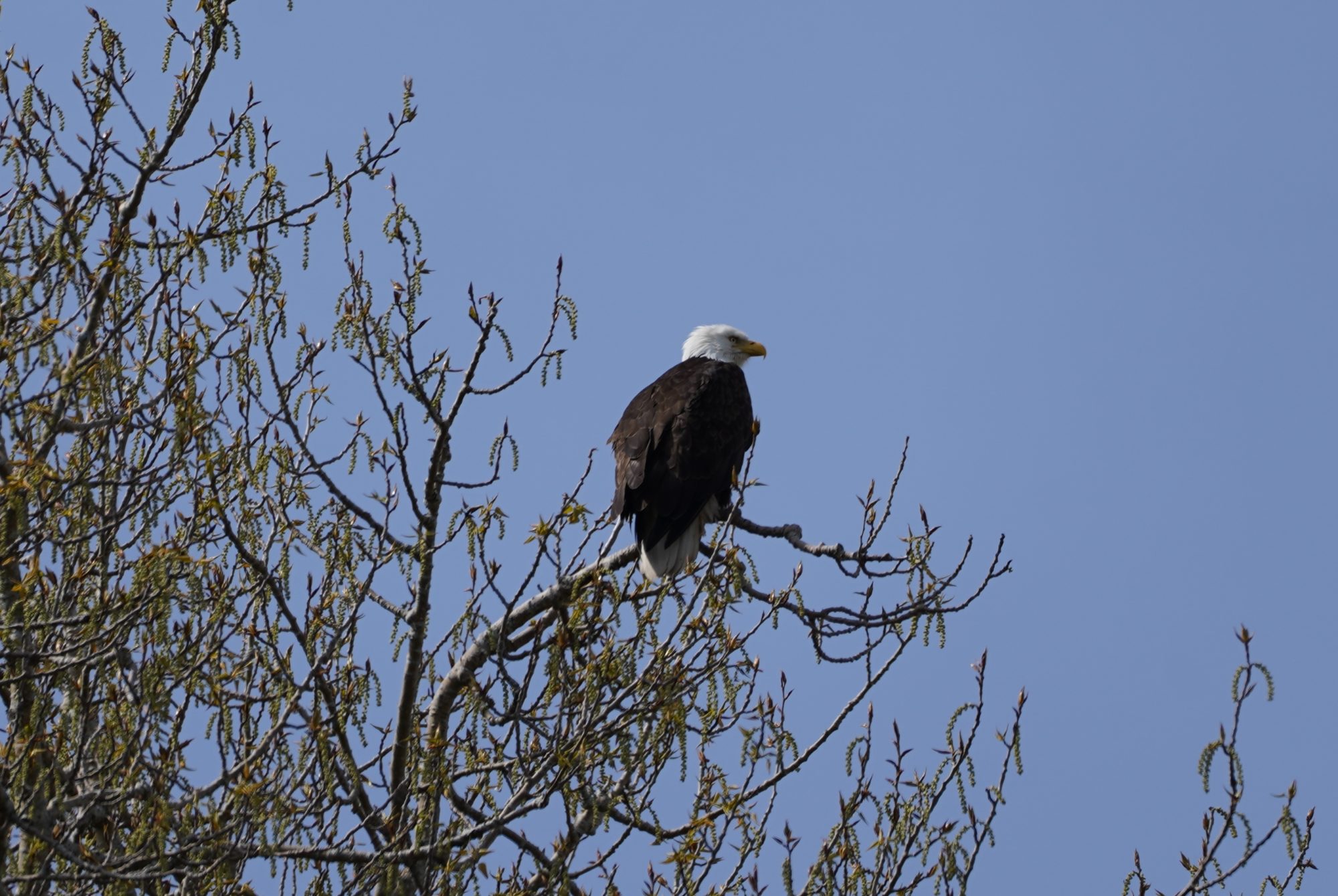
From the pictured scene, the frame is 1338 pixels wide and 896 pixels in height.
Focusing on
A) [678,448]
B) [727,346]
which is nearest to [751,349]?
[727,346]

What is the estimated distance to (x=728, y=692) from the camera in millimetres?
4285

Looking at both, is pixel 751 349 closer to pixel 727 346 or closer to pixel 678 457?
pixel 727 346

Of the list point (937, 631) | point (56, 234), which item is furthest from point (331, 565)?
point (937, 631)

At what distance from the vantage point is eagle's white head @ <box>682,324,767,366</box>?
867 cm

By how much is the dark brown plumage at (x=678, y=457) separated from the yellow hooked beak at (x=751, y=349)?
0.87m

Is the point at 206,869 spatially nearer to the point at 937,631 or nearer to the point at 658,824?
the point at 658,824

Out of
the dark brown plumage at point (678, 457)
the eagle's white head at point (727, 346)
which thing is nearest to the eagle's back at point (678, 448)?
the dark brown plumage at point (678, 457)

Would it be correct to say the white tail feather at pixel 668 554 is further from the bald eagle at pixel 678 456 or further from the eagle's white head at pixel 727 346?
the eagle's white head at pixel 727 346

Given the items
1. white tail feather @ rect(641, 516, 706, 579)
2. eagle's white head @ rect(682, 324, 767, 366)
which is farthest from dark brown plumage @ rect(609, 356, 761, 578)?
eagle's white head @ rect(682, 324, 767, 366)

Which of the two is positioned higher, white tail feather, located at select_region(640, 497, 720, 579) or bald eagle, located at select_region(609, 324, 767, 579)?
bald eagle, located at select_region(609, 324, 767, 579)

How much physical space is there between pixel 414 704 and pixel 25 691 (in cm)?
120

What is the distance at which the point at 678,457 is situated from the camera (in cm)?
707

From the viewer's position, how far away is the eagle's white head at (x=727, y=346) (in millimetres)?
8672

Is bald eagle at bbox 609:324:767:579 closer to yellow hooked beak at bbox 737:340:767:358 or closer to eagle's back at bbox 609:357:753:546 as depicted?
eagle's back at bbox 609:357:753:546
